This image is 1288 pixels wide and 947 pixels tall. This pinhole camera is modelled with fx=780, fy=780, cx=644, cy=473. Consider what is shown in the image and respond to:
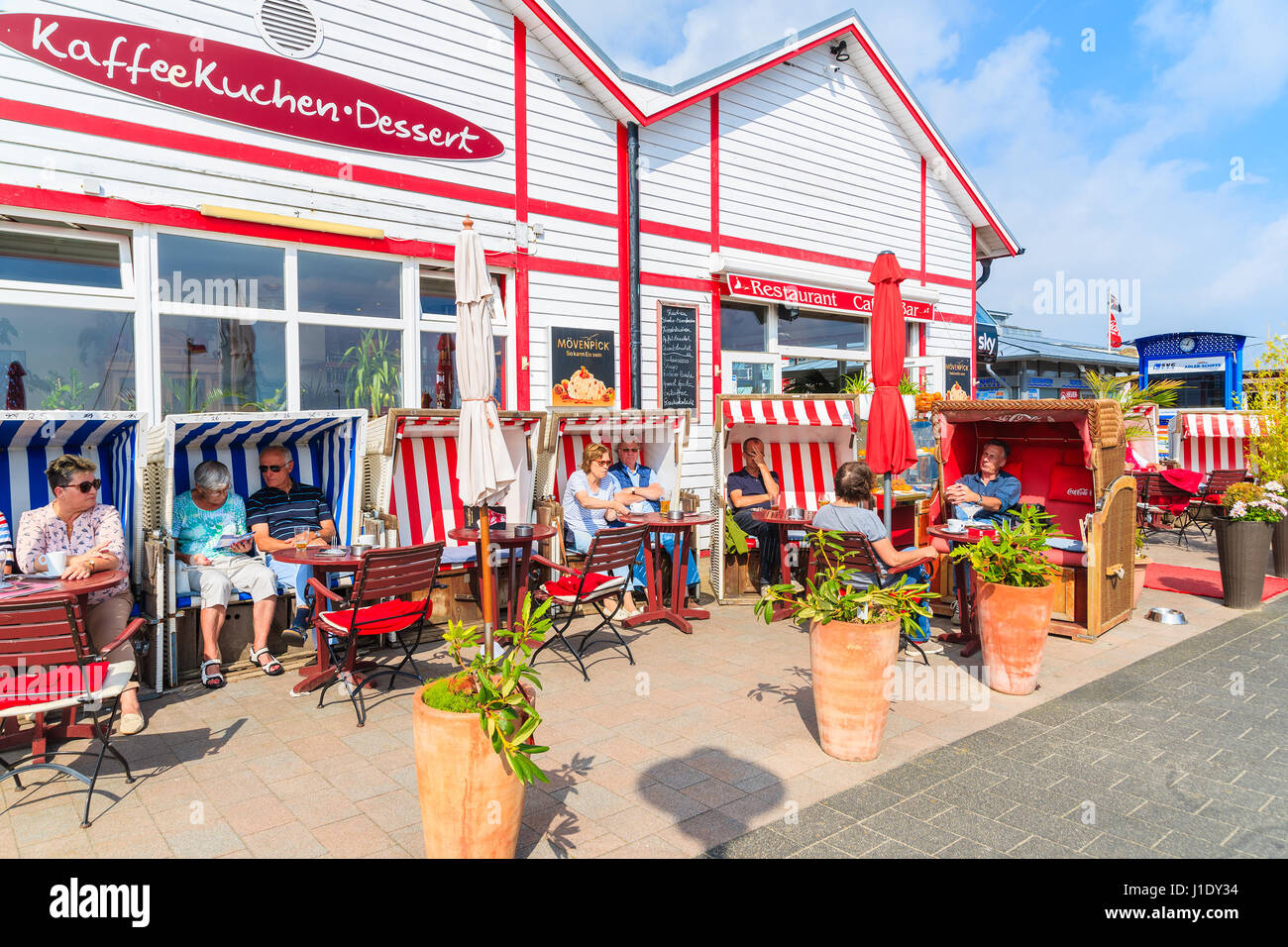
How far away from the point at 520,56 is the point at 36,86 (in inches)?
157

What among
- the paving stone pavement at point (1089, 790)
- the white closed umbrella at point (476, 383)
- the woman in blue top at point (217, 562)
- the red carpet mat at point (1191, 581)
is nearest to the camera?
the paving stone pavement at point (1089, 790)

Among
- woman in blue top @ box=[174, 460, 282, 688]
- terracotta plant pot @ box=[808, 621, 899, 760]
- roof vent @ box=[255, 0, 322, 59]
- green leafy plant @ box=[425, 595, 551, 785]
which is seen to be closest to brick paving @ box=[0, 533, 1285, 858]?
terracotta plant pot @ box=[808, 621, 899, 760]

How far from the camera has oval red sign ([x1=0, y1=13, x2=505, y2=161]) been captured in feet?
17.4

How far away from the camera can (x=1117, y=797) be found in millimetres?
3463

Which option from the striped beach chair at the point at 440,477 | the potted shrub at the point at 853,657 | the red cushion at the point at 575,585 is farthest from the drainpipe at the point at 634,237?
the potted shrub at the point at 853,657

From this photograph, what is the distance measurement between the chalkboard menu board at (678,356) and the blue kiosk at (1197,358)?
13.9 meters

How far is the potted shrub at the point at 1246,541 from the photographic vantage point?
704 cm

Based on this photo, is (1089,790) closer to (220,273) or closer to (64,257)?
(220,273)

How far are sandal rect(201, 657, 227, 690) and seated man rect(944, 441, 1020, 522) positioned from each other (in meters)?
5.81

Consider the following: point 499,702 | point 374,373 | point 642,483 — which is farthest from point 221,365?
point 499,702

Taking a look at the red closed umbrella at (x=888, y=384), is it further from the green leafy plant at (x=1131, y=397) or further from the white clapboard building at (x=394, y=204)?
the green leafy plant at (x=1131, y=397)

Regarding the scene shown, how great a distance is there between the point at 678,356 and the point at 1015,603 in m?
4.89

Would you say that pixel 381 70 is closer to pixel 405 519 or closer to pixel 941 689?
pixel 405 519
